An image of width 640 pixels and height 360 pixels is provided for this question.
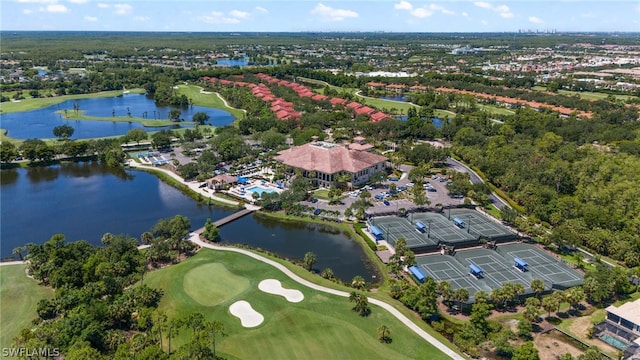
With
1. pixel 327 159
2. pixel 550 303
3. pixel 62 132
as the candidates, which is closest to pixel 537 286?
pixel 550 303

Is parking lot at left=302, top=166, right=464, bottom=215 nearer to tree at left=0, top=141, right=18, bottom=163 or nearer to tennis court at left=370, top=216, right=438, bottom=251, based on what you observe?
tennis court at left=370, top=216, right=438, bottom=251

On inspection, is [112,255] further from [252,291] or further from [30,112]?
[30,112]

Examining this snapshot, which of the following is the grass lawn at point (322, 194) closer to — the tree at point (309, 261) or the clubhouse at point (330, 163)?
the clubhouse at point (330, 163)

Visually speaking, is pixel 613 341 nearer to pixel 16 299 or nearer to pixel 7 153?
pixel 16 299

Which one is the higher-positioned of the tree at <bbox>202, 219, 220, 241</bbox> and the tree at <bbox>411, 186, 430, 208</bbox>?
the tree at <bbox>411, 186, 430, 208</bbox>

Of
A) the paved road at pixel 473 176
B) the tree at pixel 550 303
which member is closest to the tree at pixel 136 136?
the paved road at pixel 473 176

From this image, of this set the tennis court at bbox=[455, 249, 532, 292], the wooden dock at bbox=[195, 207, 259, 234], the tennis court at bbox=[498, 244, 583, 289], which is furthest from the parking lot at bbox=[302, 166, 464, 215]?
the tennis court at bbox=[498, 244, 583, 289]
